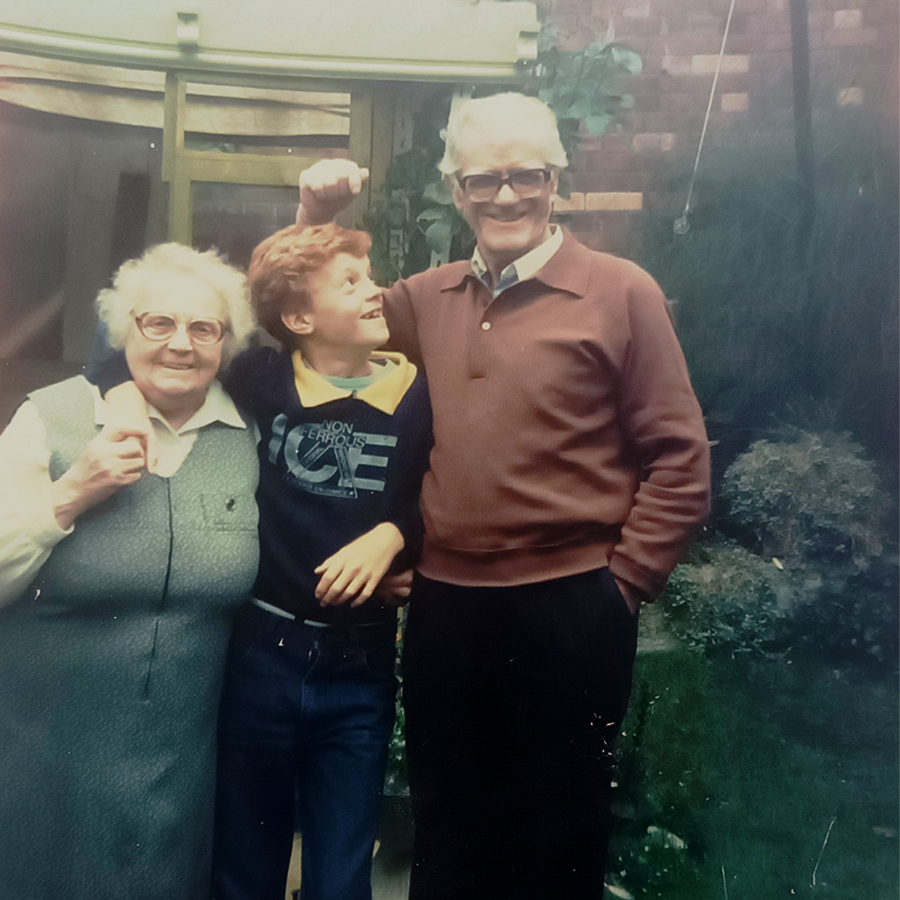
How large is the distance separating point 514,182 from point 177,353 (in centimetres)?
85

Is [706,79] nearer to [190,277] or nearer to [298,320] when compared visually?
[298,320]

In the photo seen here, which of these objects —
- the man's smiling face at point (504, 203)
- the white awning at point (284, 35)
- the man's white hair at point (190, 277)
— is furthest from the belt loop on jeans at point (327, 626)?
the white awning at point (284, 35)

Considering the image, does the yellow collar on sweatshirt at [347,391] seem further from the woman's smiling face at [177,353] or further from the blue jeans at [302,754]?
the blue jeans at [302,754]

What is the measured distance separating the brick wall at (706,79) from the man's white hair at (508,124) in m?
0.16

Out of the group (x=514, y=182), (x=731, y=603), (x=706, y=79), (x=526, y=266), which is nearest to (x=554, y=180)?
(x=514, y=182)

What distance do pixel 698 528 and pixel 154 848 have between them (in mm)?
1451

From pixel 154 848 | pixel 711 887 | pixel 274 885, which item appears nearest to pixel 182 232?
pixel 154 848

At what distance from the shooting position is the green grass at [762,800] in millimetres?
2156

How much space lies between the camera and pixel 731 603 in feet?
7.11

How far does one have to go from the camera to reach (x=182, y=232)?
214cm

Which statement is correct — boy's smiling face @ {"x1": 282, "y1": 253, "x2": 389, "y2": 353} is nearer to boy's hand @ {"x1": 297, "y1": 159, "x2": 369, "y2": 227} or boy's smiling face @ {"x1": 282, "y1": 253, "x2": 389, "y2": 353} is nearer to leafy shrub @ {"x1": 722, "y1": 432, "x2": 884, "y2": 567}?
boy's hand @ {"x1": 297, "y1": 159, "x2": 369, "y2": 227}

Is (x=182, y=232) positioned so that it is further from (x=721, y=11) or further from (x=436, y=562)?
(x=721, y=11)

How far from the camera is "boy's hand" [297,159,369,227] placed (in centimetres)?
198

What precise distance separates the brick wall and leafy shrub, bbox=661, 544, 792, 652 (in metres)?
0.83
